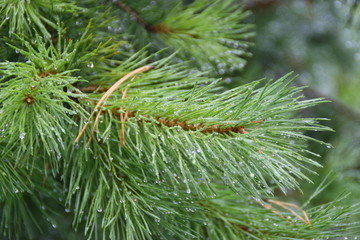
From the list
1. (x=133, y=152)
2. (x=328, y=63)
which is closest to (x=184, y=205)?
(x=133, y=152)

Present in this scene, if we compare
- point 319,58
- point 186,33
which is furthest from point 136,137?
point 319,58

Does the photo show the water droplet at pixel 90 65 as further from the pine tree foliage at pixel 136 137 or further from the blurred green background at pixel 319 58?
the blurred green background at pixel 319 58

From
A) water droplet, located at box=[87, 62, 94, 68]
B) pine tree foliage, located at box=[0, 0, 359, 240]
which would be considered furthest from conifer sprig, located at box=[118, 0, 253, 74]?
water droplet, located at box=[87, 62, 94, 68]

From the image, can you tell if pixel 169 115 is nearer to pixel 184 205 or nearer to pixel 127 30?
pixel 184 205

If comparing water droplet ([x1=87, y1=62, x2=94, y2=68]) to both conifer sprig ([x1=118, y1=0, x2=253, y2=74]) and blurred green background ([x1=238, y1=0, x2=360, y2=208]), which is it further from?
blurred green background ([x1=238, y1=0, x2=360, y2=208])

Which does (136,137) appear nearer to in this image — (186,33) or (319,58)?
(186,33)
